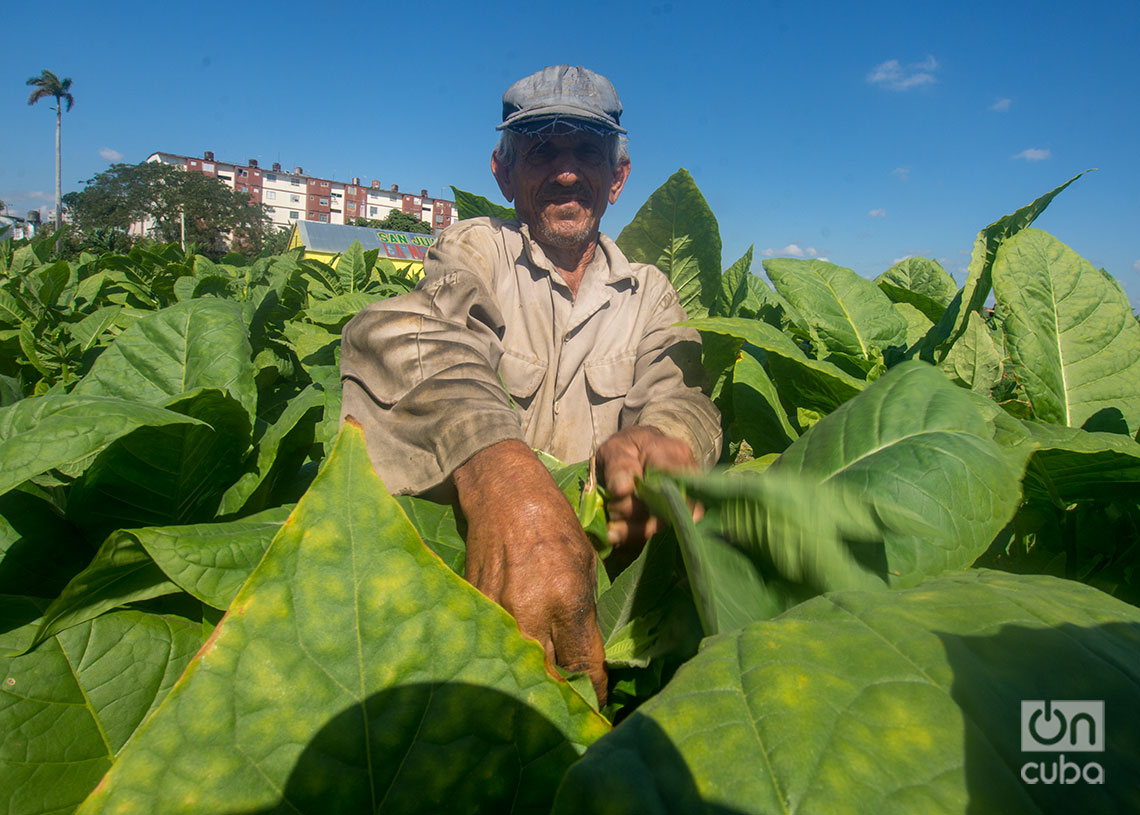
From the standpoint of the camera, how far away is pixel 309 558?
0.65m

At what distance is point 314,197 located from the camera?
105m

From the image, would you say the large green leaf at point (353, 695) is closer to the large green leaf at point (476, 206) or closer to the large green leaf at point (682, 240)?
the large green leaf at point (682, 240)

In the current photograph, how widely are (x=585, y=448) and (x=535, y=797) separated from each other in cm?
209

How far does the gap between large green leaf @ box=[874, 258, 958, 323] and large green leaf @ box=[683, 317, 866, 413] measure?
107 cm

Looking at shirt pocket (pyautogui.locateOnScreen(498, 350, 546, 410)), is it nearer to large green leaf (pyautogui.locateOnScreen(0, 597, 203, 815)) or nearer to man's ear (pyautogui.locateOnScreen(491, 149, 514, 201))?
man's ear (pyautogui.locateOnScreen(491, 149, 514, 201))

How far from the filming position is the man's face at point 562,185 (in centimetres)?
277

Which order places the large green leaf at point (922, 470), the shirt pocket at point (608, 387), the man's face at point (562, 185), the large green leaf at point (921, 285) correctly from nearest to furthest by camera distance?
the large green leaf at point (922, 470) < the large green leaf at point (921, 285) < the shirt pocket at point (608, 387) < the man's face at point (562, 185)

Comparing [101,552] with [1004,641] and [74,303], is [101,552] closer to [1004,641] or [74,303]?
[1004,641]

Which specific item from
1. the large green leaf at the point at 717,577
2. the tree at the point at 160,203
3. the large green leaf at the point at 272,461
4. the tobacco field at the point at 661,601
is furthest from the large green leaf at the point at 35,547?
the tree at the point at 160,203

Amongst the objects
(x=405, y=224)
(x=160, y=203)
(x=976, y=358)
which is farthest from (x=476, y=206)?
(x=405, y=224)

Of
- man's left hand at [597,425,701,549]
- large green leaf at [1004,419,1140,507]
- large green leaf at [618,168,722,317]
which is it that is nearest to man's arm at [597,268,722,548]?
man's left hand at [597,425,701,549]

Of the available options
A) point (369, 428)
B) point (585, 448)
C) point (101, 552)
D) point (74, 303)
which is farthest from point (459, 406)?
point (74, 303)

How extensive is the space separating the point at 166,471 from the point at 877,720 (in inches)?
56.4

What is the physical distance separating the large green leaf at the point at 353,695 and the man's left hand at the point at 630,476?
0.74 metres
